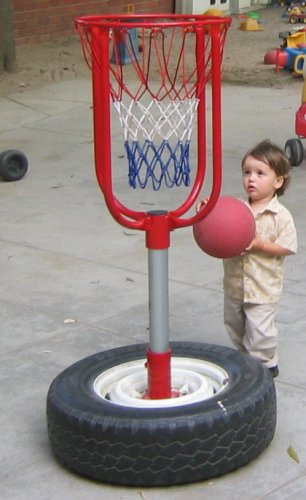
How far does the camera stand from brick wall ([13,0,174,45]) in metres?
14.3

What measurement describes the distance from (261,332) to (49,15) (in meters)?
10.9

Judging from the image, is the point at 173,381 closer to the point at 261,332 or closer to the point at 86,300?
the point at 261,332

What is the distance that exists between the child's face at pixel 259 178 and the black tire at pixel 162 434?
89 centimetres

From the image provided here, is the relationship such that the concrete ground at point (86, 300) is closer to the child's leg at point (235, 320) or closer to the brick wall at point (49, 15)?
the child's leg at point (235, 320)

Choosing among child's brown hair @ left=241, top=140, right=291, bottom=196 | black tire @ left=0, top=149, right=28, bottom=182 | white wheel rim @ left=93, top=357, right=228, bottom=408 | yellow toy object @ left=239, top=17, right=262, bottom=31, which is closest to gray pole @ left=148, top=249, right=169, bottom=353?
white wheel rim @ left=93, top=357, right=228, bottom=408

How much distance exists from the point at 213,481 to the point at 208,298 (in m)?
2.08

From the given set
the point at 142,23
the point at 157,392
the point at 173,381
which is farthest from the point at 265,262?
the point at 142,23

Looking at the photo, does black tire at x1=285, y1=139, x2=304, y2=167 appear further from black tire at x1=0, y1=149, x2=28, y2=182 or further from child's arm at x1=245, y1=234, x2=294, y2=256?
child's arm at x1=245, y1=234, x2=294, y2=256

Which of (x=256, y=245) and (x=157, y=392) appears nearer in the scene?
(x=157, y=392)

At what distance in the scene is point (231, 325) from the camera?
4.70 metres

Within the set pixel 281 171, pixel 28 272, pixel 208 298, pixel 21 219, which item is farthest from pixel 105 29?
pixel 21 219

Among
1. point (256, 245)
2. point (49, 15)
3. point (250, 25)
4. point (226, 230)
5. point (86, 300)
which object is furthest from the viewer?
point (250, 25)

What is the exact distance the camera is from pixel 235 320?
468 cm

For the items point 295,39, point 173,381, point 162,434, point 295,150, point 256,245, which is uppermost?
point 256,245
